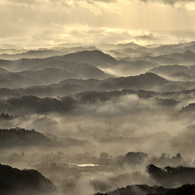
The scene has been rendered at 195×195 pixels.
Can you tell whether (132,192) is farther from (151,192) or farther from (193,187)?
(193,187)

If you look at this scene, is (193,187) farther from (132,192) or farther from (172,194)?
(132,192)

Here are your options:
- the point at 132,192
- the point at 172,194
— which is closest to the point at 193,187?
the point at 172,194
